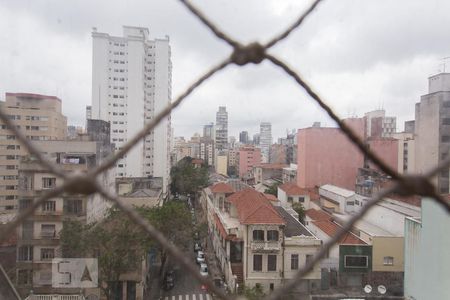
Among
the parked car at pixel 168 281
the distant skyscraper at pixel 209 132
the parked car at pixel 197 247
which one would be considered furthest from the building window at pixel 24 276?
the distant skyscraper at pixel 209 132

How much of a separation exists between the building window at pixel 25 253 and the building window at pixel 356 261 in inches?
190

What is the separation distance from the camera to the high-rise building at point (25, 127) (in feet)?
28.7

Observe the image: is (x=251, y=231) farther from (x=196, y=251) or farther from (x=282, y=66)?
(x=282, y=66)

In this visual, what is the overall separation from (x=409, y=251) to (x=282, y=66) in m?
4.35

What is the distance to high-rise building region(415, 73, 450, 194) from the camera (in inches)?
309

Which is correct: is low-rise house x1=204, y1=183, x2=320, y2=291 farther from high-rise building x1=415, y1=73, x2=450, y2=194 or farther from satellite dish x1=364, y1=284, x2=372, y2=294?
high-rise building x1=415, y1=73, x2=450, y2=194

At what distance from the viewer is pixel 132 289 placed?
18.9 ft

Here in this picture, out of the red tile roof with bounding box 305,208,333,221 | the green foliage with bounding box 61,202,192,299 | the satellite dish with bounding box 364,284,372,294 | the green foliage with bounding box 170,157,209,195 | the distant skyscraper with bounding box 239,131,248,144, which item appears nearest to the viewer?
the green foliage with bounding box 61,202,192,299

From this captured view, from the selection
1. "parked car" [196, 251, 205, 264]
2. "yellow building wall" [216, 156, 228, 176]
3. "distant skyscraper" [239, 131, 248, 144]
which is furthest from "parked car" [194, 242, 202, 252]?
"distant skyscraper" [239, 131, 248, 144]

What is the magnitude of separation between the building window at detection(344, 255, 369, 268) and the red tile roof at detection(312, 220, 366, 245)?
226 millimetres

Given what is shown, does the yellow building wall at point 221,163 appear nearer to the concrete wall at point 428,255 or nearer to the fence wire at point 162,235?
the concrete wall at point 428,255

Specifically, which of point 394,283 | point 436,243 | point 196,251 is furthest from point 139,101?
point 436,243

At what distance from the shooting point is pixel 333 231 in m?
6.76

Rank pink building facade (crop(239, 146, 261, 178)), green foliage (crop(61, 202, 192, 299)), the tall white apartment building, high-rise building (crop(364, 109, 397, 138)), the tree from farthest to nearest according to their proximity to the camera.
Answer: pink building facade (crop(239, 146, 261, 178)) < the tall white apartment building < high-rise building (crop(364, 109, 397, 138)) < the tree < green foliage (crop(61, 202, 192, 299))
